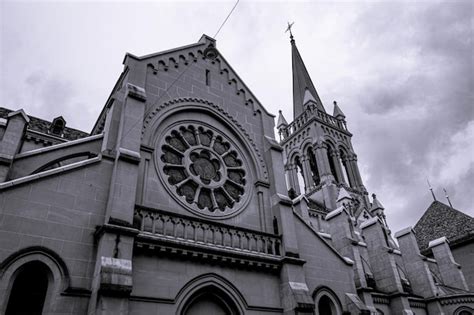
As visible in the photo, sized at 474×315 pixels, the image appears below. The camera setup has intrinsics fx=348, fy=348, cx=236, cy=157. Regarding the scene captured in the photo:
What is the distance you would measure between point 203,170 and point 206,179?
42 cm

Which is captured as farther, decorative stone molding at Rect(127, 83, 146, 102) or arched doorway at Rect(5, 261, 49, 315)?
decorative stone molding at Rect(127, 83, 146, 102)

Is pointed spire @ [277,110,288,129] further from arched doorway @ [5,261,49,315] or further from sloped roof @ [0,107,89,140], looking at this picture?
arched doorway @ [5,261,49,315]

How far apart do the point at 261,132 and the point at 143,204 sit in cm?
685

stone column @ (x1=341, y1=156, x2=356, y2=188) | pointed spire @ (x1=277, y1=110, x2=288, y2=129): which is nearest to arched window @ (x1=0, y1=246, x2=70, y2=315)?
stone column @ (x1=341, y1=156, x2=356, y2=188)

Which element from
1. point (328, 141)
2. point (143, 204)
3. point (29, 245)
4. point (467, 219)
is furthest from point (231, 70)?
point (328, 141)

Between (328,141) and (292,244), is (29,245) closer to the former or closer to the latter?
(292,244)

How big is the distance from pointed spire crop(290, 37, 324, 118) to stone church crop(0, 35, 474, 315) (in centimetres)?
3011

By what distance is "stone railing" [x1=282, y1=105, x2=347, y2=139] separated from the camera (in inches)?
1732

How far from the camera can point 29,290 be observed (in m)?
8.09

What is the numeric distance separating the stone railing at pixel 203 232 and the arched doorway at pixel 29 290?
260 centimetres

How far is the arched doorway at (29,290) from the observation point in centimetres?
782

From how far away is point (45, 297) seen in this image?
317 inches

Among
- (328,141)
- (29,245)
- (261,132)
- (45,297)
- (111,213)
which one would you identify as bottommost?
(45,297)

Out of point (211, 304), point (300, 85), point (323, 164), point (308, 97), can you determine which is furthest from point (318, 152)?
point (211, 304)
